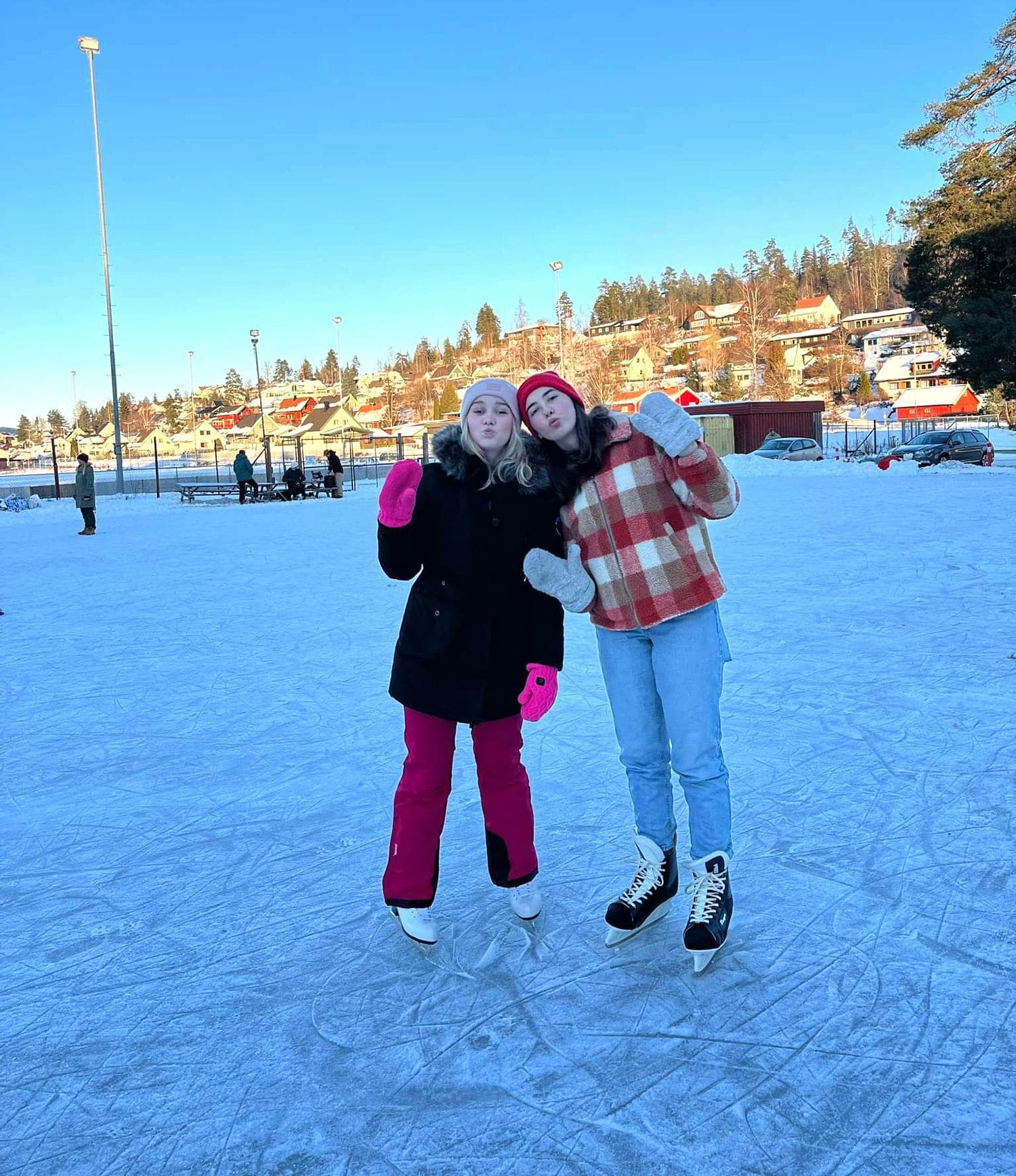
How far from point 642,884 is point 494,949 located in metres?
0.41

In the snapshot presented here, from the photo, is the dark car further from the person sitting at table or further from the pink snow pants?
the pink snow pants

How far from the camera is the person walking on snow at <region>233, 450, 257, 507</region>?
2294cm

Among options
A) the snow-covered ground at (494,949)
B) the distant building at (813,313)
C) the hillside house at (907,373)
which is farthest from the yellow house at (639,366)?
the snow-covered ground at (494,949)

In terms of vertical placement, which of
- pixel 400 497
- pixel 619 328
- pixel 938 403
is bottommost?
pixel 400 497

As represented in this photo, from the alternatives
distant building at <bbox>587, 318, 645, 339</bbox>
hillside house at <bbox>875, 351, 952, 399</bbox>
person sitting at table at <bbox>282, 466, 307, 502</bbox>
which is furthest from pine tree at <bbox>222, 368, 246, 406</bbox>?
person sitting at table at <bbox>282, 466, 307, 502</bbox>

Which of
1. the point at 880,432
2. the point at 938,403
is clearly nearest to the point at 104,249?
the point at 880,432

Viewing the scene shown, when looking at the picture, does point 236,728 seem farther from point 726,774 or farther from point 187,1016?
point 726,774

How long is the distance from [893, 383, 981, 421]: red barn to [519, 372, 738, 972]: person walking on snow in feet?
204

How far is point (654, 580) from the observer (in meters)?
2.39

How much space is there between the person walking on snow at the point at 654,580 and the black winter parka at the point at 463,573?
0.30ft

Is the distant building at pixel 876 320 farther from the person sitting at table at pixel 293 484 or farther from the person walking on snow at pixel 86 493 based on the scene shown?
the person walking on snow at pixel 86 493

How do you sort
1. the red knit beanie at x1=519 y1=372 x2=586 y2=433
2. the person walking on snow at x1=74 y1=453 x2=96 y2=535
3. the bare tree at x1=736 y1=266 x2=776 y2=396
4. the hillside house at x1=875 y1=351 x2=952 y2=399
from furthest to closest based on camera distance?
the hillside house at x1=875 y1=351 x2=952 y2=399 < the bare tree at x1=736 y1=266 x2=776 y2=396 < the person walking on snow at x1=74 y1=453 x2=96 y2=535 < the red knit beanie at x1=519 y1=372 x2=586 y2=433

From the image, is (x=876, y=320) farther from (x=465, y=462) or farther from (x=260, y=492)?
(x=465, y=462)

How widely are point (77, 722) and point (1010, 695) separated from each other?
4363mm
